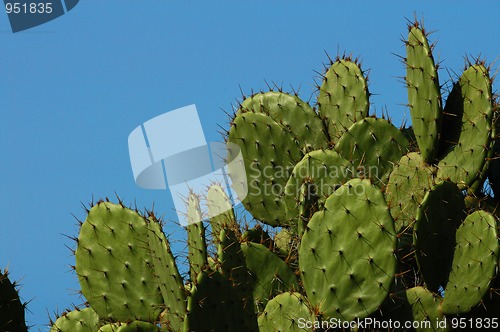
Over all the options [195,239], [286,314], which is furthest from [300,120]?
[286,314]

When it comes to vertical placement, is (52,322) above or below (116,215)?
below

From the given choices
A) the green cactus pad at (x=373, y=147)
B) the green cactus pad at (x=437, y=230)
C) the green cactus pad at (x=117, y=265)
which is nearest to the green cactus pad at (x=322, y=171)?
the green cactus pad at (x=373, y=147)

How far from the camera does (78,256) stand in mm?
4016

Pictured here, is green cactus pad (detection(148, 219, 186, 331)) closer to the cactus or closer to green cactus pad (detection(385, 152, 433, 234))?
the cactus

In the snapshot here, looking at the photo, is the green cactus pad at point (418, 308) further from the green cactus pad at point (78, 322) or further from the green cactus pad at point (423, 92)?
the green cactus pad at point (78, 322)

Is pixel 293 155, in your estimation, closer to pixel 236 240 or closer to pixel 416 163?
pixel 416 163

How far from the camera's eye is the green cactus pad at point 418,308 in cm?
415

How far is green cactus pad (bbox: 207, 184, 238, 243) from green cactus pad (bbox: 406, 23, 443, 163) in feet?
3.62

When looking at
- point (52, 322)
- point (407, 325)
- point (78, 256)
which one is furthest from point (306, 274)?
point (52, 322)

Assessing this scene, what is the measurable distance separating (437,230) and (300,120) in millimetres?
1117

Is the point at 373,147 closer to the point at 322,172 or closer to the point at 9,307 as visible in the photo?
the point at 322,172

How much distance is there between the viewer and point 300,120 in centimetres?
499

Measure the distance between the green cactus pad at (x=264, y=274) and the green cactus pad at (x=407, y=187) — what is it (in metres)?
0.63

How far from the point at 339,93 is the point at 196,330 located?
2.03 meters
